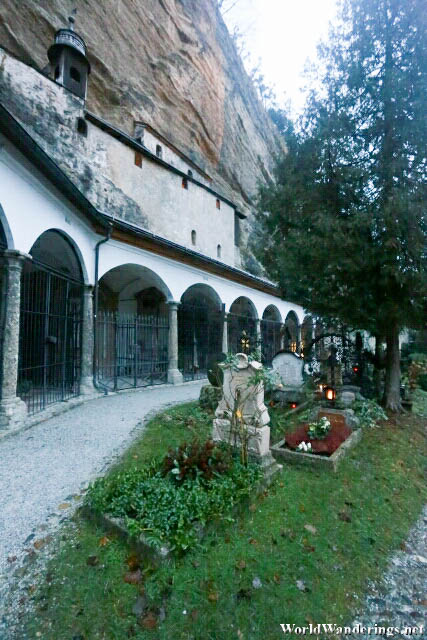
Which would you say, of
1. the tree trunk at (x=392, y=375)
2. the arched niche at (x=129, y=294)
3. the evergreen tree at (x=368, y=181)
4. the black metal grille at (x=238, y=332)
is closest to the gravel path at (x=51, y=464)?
the evergreen tree at (x=368, y=181)

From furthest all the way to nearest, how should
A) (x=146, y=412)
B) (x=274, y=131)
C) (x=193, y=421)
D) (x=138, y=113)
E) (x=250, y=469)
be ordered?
1. (x=274, y=131)
2. (x=138, y=113)
3. (x=146, y=412)
4. (x=193, y=421)
5. (x=250, y=469)

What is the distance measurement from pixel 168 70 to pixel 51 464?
22.8 meters

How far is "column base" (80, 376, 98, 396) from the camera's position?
369 inches

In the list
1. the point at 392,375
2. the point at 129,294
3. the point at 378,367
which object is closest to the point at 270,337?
the point at 129,294

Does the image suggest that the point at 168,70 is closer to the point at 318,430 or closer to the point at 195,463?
the point at 318,430

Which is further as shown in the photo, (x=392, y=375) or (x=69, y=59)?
(x=69, y=59)

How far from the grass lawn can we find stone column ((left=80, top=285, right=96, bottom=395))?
652 centimetres

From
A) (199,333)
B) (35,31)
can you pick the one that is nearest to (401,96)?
(199,333)

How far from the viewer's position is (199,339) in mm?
16422

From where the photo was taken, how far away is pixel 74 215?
896 centimetres

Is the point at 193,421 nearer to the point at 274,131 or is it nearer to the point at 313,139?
the point at 313,139

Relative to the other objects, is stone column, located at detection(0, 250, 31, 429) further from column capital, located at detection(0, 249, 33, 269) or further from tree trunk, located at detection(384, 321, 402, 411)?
tree trunk, located at detection(384, 321, 402, 411)

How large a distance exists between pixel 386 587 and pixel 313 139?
30.7 ft

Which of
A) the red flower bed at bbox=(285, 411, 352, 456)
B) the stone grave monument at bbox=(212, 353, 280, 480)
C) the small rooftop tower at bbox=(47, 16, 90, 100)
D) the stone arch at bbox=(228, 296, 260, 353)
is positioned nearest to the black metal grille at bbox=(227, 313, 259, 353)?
the stone arch at bbox=(228, 296, 260, 353)
